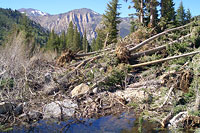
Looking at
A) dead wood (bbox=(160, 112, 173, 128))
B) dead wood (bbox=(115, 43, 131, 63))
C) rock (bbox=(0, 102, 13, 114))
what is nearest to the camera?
dead wood (bbox=(160, 112, 173, 128))

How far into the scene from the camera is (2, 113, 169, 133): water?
525 centimetres

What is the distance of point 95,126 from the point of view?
18.4ft

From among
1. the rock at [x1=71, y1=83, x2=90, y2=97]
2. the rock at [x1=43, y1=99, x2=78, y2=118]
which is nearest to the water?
the rock at [x1=43, y1=99, x2=78, y2=118]

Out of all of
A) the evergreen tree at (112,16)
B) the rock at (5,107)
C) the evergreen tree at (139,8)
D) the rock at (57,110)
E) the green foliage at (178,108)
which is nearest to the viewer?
the green foliage at (178,108)

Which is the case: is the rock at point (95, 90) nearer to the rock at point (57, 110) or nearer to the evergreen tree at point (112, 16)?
the rock at point (57, 110)

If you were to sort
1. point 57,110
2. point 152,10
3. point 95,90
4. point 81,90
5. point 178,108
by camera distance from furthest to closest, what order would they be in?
point 152,10 < point 95,90 < point 81,90 < point 57,110 < point 178,108

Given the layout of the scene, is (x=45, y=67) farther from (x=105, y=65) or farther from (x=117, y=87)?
(x=117, y=87)

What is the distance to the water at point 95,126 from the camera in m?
5.25

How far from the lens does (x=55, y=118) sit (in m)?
6.21

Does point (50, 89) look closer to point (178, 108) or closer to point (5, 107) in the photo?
point (5, 107)

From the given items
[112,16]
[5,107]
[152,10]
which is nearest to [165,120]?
[5,107]

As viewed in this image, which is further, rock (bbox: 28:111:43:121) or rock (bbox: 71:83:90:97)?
rock (bbox: 71:83:90:97)

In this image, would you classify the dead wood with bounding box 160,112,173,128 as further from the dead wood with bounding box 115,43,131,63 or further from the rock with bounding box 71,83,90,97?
the dead wood with bounding box 115,43,131,63

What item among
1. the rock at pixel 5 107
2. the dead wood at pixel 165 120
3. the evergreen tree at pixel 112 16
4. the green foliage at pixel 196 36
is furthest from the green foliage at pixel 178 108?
the evergreen tree at pixel 112 16
